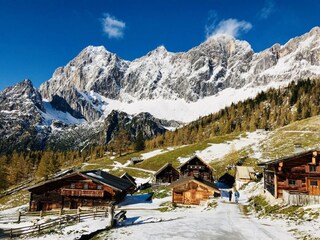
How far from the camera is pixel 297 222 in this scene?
30781 mm

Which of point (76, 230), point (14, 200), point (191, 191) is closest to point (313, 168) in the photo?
point (191, 191)

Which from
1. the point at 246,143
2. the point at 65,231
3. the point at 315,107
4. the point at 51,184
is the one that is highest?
the point at 315,107

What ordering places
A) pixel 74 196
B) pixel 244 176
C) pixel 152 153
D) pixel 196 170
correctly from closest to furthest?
pixel 74 196 < pixel 244 176 < pixel 196 170 < pixel 152 153

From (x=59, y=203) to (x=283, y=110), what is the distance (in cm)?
15848

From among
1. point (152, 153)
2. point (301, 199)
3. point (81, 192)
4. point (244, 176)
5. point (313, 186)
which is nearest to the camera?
point (301, 199)

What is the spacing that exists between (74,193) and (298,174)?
37313 mm

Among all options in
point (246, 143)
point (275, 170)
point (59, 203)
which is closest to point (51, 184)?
point (59, 203)

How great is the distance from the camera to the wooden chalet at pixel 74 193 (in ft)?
196

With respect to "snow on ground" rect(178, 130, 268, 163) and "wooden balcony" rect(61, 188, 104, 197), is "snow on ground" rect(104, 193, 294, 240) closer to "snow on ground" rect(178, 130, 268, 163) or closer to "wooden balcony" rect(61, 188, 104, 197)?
"wooden balcony" rect(61, 188, 104, 197)

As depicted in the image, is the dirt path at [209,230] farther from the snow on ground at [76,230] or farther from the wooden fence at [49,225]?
the wooden fence at [49,225]

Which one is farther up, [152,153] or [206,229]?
[152,153]

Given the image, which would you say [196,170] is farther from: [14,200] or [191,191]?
[14,200]

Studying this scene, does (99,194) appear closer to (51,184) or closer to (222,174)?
(51,184)

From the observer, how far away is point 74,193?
60.3 m
